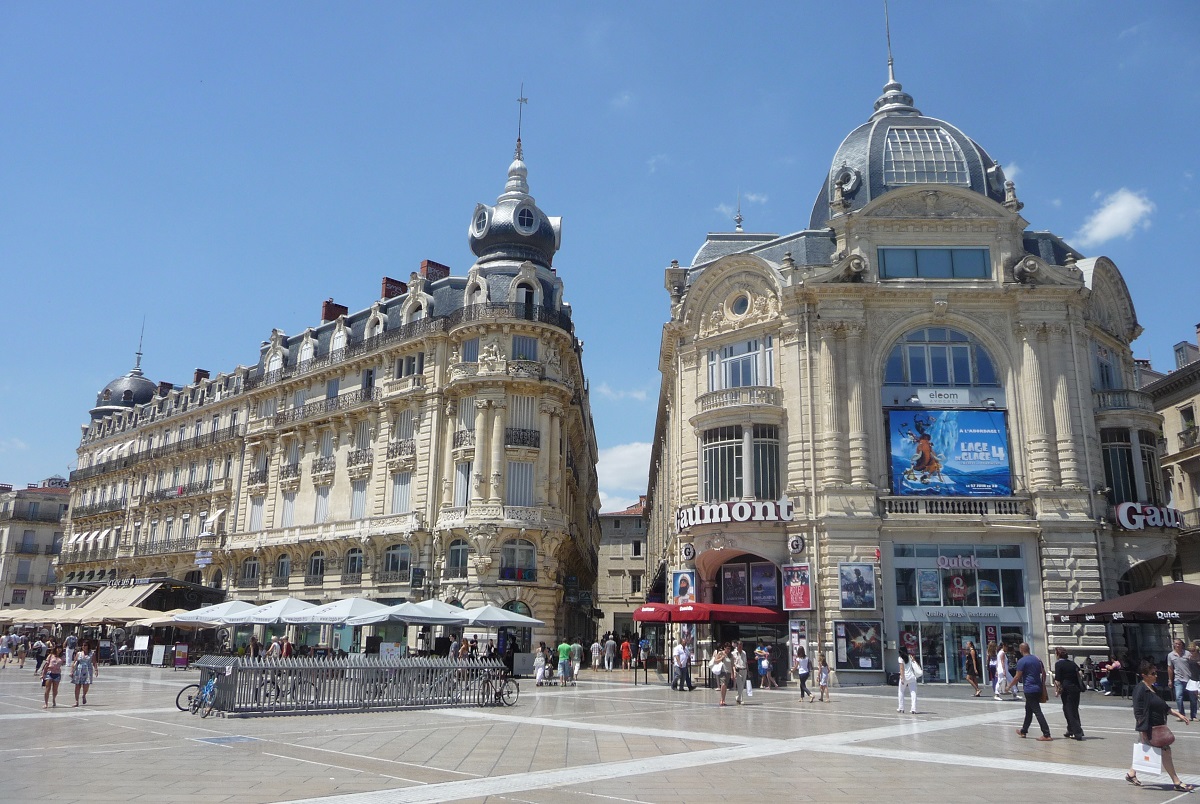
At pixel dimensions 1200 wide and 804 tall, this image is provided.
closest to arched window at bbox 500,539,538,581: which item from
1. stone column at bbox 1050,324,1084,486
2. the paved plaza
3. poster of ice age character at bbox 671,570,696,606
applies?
poster of ice age character at bbox 671,570,696,606

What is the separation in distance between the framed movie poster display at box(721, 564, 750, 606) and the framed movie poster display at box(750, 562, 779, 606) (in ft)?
0.88

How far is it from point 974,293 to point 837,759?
2386 cm

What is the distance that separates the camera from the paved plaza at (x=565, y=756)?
10.1 m

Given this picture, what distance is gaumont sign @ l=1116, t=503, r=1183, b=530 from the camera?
30.8 m

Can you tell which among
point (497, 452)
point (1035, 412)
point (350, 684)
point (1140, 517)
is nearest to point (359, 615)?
point (350, 684)

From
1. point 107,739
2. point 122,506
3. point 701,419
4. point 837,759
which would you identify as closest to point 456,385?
point 701,419

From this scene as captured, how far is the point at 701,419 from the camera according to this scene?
1326 inches

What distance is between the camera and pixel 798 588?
30484 mm

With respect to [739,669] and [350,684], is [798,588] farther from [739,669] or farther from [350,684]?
[350,684]

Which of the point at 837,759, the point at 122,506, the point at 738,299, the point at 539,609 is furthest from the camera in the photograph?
the point at 122,506

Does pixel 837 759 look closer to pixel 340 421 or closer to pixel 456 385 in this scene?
pixel 456 385

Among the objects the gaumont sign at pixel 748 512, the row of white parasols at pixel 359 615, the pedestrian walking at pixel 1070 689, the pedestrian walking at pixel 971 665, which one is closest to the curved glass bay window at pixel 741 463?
the gaumont sign at pixel 748 512

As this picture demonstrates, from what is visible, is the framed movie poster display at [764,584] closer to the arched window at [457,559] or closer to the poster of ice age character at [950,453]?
the poster of ice age character at [950,453]

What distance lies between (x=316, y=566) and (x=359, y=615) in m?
21.3
